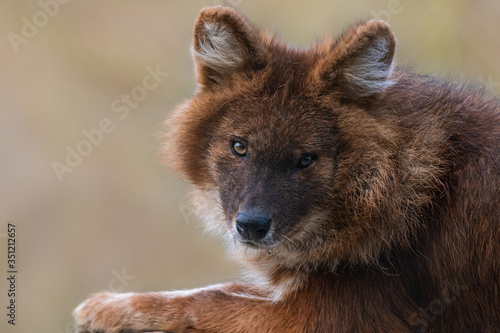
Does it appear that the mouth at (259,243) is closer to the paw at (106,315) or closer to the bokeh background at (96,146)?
the paw at (106,315)

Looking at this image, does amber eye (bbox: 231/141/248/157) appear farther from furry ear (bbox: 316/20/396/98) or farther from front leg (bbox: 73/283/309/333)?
front leg (bbox: 73/283/309/333)

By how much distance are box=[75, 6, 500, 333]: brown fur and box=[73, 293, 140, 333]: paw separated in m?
0.85

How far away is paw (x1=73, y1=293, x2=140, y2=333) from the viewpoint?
7.90m

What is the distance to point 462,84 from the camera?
320 inches

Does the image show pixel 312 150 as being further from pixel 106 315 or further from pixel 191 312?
pixel 106 315

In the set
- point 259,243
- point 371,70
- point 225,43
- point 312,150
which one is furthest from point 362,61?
point 259,243

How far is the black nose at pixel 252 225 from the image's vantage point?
688 cm

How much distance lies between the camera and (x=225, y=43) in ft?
24.3

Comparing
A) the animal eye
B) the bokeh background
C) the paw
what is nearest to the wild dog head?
the animal eye

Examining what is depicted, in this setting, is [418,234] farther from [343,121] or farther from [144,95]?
[144,95]

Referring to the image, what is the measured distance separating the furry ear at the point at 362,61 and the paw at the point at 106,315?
3.45m

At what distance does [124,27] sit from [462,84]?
34.0 ft

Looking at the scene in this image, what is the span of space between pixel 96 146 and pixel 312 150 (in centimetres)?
961

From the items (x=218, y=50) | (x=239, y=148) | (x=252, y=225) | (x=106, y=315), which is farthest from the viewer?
(x=106, y=315)
